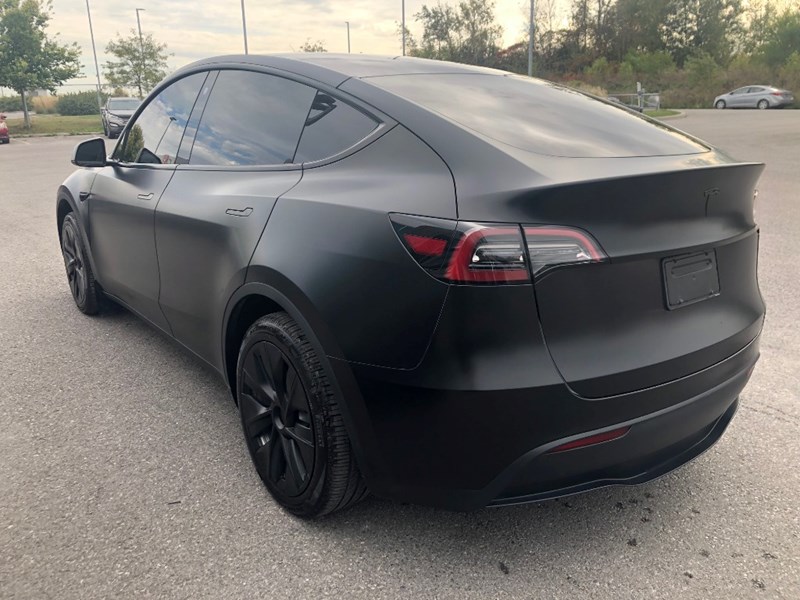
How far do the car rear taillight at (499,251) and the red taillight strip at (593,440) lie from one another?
0.47 m

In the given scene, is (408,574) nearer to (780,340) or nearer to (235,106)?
(235,106)

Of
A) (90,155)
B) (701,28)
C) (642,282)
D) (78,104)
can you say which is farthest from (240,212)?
(701,28)

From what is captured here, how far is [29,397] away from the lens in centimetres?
345

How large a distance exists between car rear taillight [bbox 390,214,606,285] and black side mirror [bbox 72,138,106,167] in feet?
9.23

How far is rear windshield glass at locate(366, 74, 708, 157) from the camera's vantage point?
2162 millimetres

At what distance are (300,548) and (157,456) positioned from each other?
0.92 m

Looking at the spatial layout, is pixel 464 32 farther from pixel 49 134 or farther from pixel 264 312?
pixel 264 312

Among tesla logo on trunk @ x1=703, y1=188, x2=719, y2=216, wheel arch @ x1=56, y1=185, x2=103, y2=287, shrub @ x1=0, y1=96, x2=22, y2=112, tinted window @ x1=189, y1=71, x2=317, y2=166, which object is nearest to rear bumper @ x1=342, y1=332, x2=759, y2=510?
tesla logo on trunk @ x1=703, y1=188, x2=719, y2=216

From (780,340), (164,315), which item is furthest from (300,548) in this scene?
(780,340)

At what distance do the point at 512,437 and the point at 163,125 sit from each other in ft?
8.45

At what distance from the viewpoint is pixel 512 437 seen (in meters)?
1.85

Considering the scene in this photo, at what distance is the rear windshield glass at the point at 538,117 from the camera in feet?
7.09

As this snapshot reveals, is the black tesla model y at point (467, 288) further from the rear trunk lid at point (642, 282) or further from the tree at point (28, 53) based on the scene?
the tree at point (28, 53)

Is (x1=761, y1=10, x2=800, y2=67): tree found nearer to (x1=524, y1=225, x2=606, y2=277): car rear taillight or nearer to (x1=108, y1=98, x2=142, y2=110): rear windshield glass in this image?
(x1=108, y1=98, x2=142, y2=110): rear windshield glass
